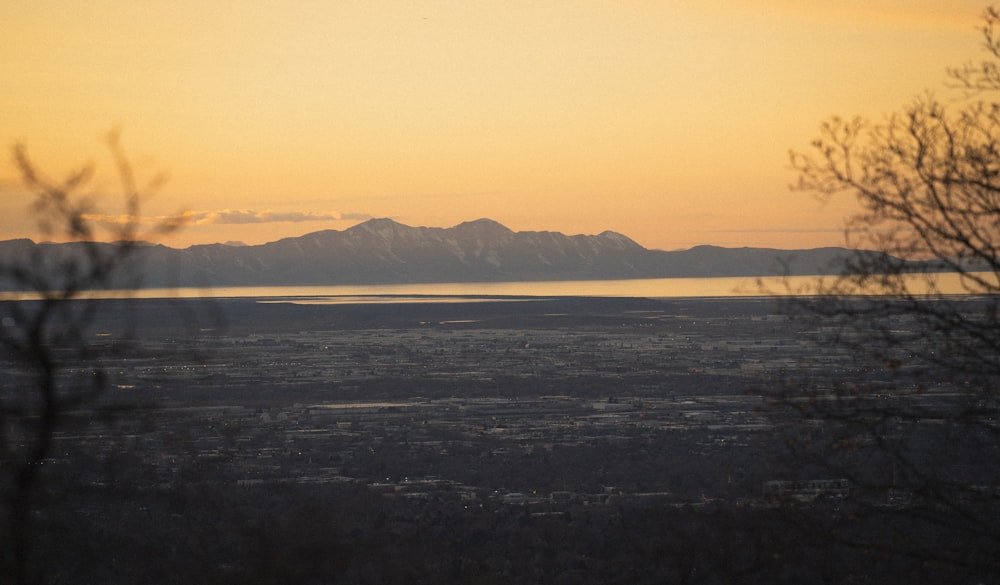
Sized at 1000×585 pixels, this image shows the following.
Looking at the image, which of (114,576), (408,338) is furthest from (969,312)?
(408,338)

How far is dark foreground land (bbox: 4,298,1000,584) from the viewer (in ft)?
24.8

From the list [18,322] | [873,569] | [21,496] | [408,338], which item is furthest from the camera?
[408,338]

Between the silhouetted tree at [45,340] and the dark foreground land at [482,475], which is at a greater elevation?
the silhouetted tree at [45,340]

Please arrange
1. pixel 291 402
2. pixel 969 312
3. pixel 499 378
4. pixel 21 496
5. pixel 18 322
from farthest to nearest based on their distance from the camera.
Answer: pixel 499 378, pixel 291 402, pixel 969 312, pixel 18 322, pixel 21 496

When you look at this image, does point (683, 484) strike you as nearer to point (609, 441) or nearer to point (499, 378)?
point (609, 441)

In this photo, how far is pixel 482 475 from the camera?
2116 centimetres

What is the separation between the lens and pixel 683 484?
20078 mm

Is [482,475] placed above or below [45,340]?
below

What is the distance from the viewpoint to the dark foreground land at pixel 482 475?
7551 mm

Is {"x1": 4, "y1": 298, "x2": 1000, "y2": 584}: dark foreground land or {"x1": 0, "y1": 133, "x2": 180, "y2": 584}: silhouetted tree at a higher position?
{"x1": 0, "y1": 133, "x2": 180, "y2": 584}: silhouetted tree

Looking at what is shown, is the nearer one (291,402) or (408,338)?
(291,402)

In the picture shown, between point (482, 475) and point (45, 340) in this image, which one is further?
point (482, 475)

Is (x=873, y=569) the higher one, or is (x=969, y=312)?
(x=969, y=312)

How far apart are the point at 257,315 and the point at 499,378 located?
55056mm
